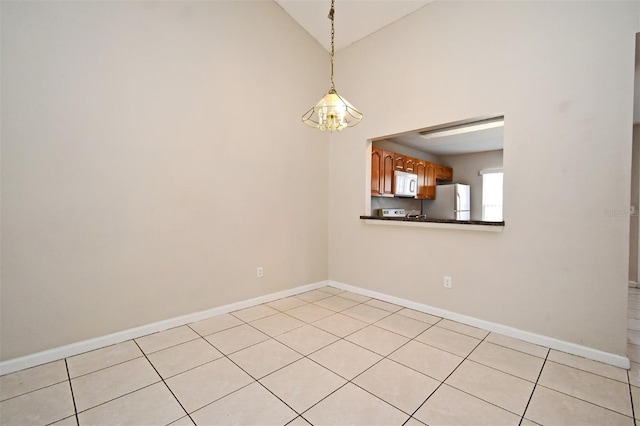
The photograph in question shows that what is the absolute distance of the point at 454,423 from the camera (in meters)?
1.43

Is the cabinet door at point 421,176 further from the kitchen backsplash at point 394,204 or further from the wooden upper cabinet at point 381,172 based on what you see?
the wooden upper cabinet at point 381,172

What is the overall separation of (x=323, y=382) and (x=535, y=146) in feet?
8.17

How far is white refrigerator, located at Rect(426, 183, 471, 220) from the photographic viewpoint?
19.7ft

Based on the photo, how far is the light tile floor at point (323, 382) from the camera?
4.88ft

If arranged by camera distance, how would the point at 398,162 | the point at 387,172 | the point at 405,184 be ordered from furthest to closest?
the point at 405,184 → the point at 398,162 → the point at 387,172

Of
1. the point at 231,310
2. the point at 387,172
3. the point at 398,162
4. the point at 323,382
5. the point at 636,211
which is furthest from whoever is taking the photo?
the point at 398,162

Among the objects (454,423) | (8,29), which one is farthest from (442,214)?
(8,29)

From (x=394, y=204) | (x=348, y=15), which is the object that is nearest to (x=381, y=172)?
(x=394, y=204)

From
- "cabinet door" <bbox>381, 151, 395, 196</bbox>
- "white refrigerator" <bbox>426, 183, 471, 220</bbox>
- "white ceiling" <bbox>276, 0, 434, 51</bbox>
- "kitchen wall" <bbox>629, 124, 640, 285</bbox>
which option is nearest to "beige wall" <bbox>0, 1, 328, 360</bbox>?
"white ceiling" <bbox>276, 0, 434, 51</bbox>

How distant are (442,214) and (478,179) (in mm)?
1386

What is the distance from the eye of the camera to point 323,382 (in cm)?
177

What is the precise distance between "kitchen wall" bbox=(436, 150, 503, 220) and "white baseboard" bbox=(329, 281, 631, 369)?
3.95 m

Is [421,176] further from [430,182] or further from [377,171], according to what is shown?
[377,171]

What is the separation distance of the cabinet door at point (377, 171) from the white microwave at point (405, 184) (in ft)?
1.43
